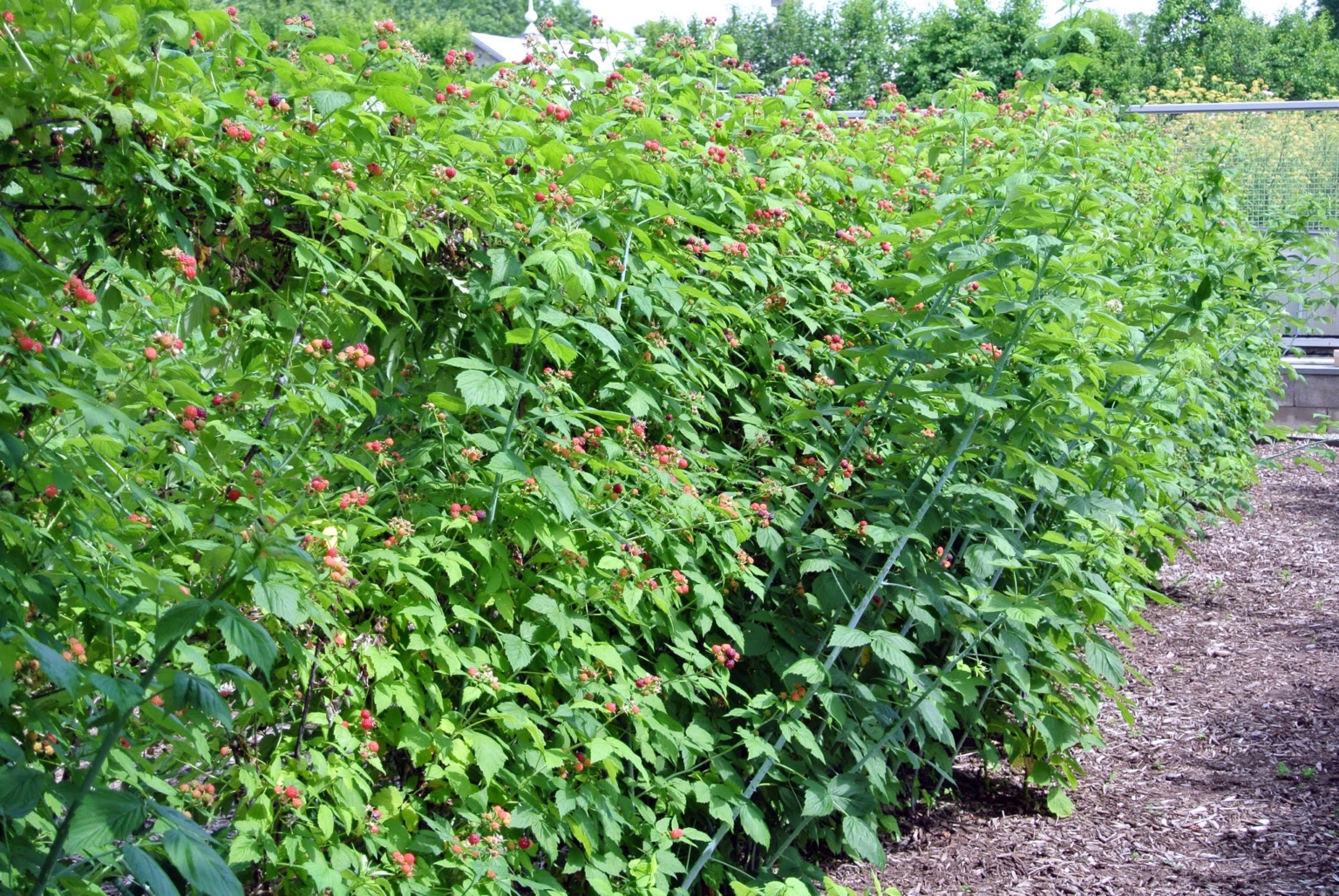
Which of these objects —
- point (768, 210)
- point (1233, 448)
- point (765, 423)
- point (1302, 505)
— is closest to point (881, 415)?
point (765, 423)

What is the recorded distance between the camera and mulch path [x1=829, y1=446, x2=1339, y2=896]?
3463 millimetres

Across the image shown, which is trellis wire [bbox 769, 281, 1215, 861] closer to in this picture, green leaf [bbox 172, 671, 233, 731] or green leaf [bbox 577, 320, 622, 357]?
green leaf [bbox 577, 320, 622, 357]

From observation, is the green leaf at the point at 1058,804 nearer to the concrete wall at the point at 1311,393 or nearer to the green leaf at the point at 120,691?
the green leaf at the point at 120,691

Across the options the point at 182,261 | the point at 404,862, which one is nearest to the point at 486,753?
the point at 404,862

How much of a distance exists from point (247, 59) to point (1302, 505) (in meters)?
7.76

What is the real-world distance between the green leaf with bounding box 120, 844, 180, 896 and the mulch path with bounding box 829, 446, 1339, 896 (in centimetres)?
257

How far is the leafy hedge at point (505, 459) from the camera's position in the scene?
173 cm

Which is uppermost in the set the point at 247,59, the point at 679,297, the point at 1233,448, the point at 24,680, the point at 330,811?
the point at 247,59

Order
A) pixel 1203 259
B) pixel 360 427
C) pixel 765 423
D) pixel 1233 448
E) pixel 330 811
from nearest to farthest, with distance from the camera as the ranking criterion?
pixel 330 811 < pixel 360 427 < pixel 765 423 < pixel 1203 259 < pixel 1233 448

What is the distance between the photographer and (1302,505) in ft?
26.0

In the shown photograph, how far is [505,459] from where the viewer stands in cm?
220

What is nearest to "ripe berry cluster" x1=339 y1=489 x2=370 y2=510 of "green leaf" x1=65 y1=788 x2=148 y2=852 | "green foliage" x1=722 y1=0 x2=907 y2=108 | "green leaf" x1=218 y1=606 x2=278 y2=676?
"green leaf" x1=218 y1=606 x2=278 y2=676

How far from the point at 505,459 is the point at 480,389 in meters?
0.15

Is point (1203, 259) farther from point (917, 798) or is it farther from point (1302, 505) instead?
point (1302, 505)
